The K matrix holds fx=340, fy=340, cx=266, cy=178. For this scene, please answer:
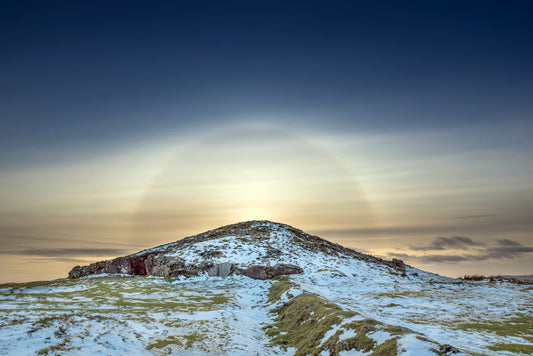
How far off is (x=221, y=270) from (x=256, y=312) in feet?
74.9

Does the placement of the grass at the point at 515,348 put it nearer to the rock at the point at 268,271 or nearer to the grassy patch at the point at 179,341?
the grassy patch at the point at 179,341

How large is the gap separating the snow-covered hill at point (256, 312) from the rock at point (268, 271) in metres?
0.17

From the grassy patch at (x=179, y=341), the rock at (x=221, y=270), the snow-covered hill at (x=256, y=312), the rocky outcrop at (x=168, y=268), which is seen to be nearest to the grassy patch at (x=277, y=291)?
the snow-covered hill at (x=256, y=312)

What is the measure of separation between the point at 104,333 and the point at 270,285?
2810 centimetres

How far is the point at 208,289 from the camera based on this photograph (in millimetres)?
44844

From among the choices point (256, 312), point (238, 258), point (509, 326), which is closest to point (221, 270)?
point (238, 258)

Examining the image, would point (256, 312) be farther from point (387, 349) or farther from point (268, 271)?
point (268, 271)

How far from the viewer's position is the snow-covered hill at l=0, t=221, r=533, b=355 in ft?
59.0

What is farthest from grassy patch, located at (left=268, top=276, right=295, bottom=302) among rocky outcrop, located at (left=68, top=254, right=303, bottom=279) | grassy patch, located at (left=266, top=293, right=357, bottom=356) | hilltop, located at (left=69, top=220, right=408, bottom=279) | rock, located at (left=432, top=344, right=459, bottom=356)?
rock, located at (left=432, top=344, right=459, bottom=356)

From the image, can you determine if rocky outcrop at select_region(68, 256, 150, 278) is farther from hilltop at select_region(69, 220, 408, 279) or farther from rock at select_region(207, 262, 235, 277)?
rock at select_region(207, 262, 235, 277)

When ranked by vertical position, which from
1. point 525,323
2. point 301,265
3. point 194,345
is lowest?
point 194,345

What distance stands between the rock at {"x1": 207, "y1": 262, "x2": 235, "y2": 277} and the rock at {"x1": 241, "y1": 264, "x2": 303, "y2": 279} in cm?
225

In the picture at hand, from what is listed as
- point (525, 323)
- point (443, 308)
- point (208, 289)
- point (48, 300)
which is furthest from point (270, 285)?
point (525, 323)

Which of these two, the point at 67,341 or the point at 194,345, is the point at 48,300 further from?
the point at 194,345
